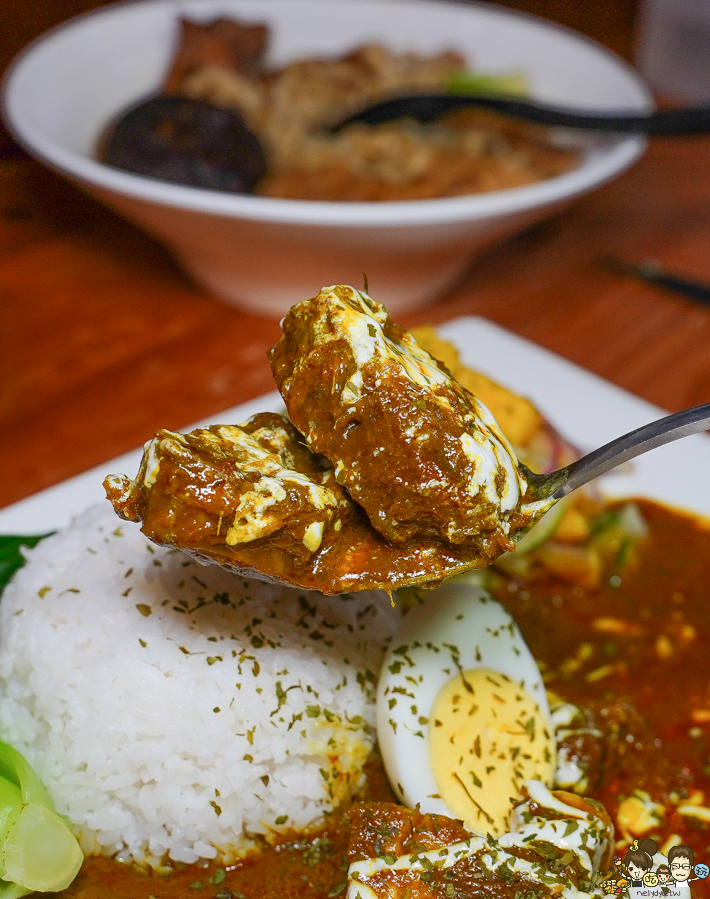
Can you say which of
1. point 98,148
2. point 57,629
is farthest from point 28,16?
point 57,629

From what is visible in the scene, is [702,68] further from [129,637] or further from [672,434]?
[129,637]

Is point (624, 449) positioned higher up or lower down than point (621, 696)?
higher up

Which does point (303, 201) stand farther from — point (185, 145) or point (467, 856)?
point (467, 856)

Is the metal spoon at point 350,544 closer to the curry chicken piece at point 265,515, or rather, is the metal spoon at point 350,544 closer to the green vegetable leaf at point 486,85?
the curry chicken piece at point 265,515

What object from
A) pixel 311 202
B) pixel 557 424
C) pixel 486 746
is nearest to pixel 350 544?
pixel 486 746

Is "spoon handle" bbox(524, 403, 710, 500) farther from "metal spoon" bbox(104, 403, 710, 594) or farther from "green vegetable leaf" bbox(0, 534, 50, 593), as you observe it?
"green vegetable leaf" bbox(0, 534, 50, 593)

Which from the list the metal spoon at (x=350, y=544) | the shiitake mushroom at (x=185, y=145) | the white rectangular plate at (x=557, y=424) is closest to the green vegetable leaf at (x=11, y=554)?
the white rectangular plate at (x=557, y=424)

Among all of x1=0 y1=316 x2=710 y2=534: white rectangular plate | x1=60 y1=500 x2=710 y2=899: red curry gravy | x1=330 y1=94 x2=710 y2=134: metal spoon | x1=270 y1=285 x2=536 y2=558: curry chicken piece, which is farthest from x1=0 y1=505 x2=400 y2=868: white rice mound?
x1=330 y1=94 x2=710 y2=134: metal spoon
